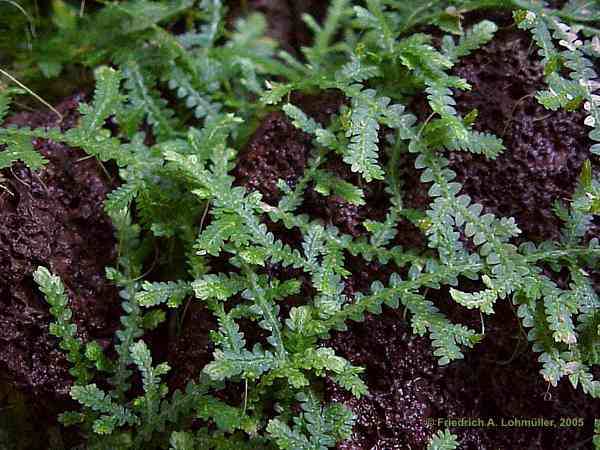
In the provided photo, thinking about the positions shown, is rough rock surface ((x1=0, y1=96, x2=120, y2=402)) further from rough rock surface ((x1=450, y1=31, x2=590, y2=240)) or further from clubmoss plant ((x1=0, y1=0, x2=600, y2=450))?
rough rock surface ((x1=450, y1=31, x2=590, y2=240))

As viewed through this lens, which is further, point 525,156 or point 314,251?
point 525,156

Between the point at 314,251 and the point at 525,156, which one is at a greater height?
the point at 525,156

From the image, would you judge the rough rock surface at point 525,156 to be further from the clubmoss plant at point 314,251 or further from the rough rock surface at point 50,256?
the rough rock surface at point 50,256

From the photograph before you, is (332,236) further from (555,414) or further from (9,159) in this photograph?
(9,159)

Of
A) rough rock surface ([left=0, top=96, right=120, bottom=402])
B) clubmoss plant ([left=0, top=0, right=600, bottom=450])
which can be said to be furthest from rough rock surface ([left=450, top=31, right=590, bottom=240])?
rough rock surface ([left=0, top=96, right=120, bottom=402])

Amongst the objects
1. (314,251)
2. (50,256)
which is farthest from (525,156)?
(50,256)

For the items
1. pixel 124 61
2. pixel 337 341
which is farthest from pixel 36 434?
pixel 124 61

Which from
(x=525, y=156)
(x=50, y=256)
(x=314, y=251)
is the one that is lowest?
(x=50, y=256)

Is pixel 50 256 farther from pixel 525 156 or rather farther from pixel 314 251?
pixel 525 156
